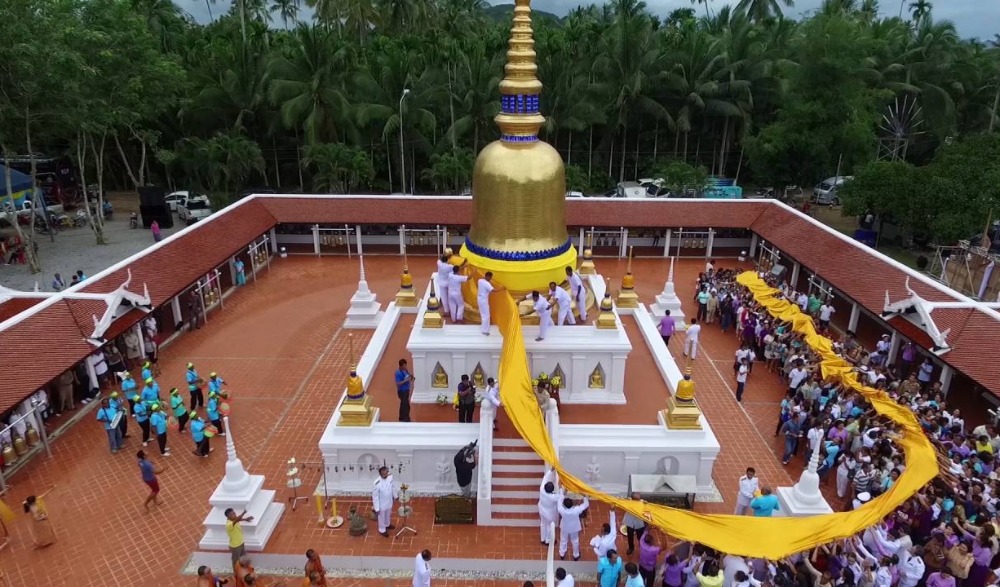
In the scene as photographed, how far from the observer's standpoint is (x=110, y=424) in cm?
1472

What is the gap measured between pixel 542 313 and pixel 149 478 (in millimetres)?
8601

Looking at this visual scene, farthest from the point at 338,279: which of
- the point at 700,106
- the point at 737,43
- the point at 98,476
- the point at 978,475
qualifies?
the point at 737,43

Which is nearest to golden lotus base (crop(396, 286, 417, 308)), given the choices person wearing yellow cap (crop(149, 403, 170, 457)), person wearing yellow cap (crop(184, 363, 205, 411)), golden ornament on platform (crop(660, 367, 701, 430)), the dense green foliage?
person wearing yellow cap (crop(184, 363, 205, 411))

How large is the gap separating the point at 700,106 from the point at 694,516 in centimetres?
3451

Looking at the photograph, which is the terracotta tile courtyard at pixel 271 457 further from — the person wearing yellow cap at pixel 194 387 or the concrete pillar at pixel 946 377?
the concrete pillar at pixel 946 377

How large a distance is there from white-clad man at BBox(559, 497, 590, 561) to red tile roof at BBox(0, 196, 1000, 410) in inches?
393

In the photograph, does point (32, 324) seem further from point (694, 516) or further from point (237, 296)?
point (694, 516)

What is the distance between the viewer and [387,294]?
24.5m

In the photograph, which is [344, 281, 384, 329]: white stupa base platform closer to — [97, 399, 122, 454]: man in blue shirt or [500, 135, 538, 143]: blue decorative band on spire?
[97, 399, 122, 454]: man in blue shirt

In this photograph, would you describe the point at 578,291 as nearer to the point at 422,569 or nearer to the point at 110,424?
the point at 422,569

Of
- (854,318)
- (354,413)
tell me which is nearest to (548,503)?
(354,413)

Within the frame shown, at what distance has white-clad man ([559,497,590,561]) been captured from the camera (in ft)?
37.4

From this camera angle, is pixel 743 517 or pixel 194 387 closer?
pixel 743 517

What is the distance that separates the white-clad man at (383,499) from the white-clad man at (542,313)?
192 inches
